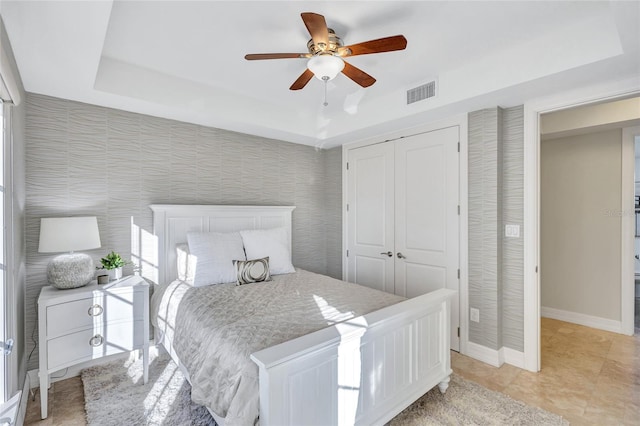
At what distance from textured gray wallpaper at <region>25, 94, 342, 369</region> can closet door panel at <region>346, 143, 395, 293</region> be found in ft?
2.18

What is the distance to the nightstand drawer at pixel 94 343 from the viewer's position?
2033 mm

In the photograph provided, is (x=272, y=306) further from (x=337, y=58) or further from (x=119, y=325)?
(x=337, y=58)

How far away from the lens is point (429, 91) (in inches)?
106

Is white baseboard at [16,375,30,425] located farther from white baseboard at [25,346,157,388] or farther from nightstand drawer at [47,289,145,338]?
nightstand drawer at [47,289,145,338]

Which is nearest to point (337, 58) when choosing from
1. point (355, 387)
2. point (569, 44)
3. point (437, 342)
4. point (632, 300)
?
point (569, 44)

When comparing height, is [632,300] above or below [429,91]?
below

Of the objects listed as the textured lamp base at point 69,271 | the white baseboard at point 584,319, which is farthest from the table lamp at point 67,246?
the white baseboard at point 584,319

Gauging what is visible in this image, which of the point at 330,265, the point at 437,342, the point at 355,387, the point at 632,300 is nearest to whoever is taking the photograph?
the point at 355,387

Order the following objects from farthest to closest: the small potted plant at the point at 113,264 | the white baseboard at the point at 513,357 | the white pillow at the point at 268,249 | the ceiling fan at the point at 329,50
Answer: the white pillow at the point at 268,249 → the white baseboard at the point at 513,357 → the small potted plant at the point at 113,264 → the ceiling fan at the point at 329,50

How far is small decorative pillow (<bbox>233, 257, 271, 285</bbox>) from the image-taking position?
8.93ft

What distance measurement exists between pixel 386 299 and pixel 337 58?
1652 millimetres

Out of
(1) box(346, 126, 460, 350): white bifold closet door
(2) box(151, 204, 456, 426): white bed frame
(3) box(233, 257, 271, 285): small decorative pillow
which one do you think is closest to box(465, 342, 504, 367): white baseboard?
(1) box(346, 126, 460, 350): white bifold closet door

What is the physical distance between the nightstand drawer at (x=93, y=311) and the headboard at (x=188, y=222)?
58 centimetres

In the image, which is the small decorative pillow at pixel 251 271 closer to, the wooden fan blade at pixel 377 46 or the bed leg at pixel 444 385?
the bed leg at pixel 444 385
